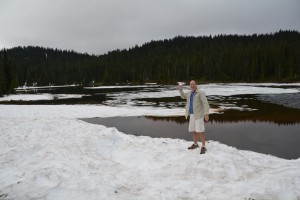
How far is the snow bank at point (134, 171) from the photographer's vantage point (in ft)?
23.3

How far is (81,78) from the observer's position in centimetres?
18788

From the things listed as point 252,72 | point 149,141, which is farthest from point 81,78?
point 149,141

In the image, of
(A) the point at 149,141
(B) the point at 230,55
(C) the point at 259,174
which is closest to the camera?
(C) the point at 259,174

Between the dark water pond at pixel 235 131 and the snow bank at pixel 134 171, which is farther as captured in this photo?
the dark water pond at pixel 235 131

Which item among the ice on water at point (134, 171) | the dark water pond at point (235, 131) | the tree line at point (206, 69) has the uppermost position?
the tree line at point (206, 69)

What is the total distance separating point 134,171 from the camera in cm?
909

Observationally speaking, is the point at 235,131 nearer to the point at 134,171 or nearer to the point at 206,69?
the point at 134,171

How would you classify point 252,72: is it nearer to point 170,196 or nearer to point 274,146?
point 274,146

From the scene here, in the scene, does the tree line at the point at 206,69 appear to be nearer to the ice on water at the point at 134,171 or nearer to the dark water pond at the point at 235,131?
the dark water pond at the point at 235,131

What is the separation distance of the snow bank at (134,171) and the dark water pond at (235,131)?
3.02m

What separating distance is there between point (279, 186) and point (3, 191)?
681 cm

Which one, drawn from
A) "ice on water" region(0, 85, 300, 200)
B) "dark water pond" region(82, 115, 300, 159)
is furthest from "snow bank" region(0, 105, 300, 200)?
"dark water pond" region(82, 115, 300, 159)

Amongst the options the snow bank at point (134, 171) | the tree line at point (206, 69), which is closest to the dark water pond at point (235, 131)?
the snow bank at point (134, 171)

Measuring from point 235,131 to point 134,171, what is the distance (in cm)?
968
